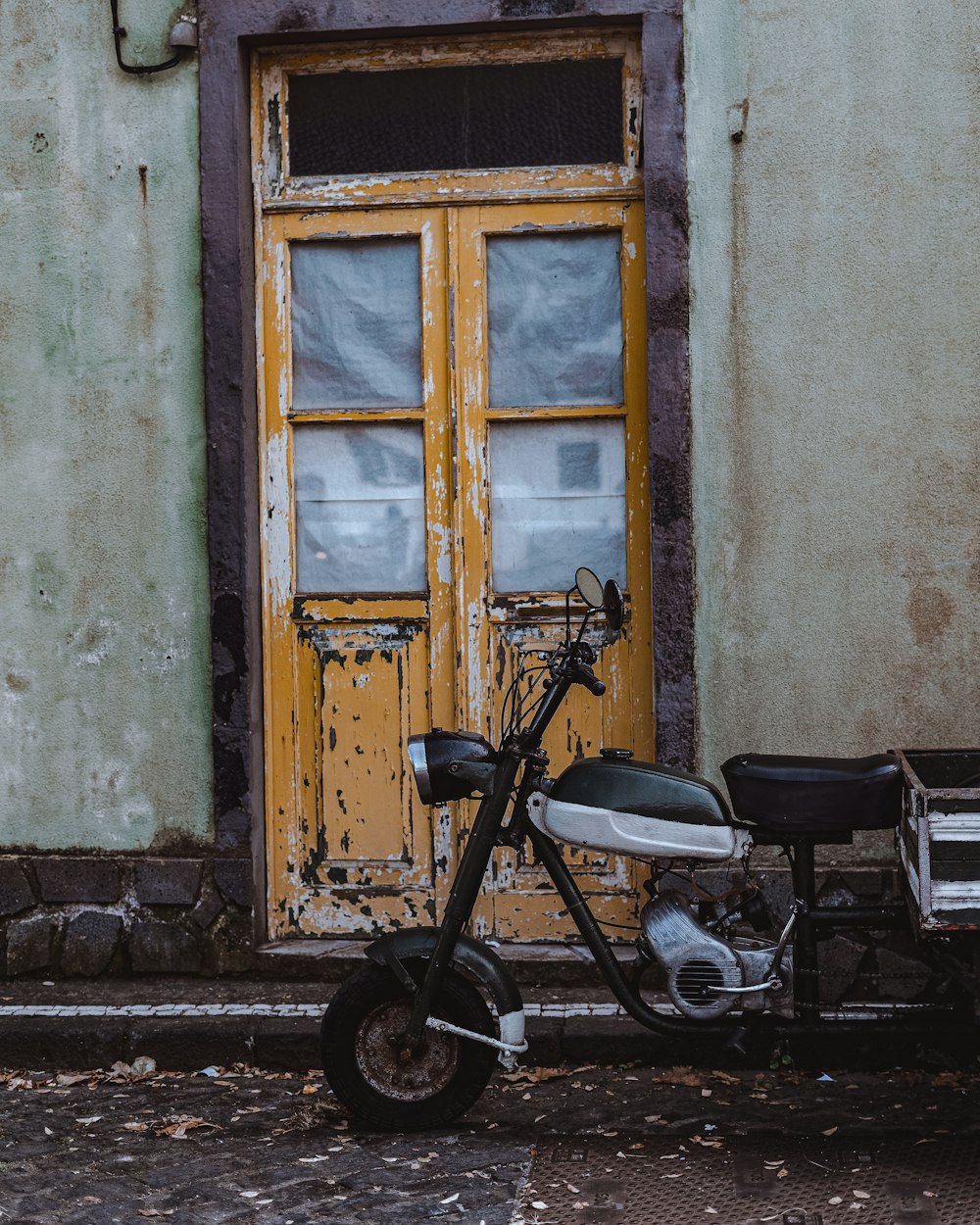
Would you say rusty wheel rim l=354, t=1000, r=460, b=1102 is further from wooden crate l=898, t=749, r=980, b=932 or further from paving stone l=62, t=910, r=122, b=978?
paving stone l=62, t=910, r=122, b=978

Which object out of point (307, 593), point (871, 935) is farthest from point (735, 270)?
point (871, 935)

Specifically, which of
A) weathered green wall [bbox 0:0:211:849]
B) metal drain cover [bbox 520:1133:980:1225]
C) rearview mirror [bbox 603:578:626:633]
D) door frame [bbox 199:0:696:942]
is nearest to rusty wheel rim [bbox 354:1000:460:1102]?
metal drain cover [bbox 520:1133:980:1225]

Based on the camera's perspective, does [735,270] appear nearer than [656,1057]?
No

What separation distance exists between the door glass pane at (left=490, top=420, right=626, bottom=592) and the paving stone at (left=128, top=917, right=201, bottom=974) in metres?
1.78

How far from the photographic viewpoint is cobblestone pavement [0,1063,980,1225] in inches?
150

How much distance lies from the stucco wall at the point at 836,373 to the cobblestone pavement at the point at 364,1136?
123cm

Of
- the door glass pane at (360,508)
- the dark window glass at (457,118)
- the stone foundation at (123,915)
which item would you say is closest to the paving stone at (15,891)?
the stone foundation at (123,915)

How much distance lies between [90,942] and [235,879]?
62 cm

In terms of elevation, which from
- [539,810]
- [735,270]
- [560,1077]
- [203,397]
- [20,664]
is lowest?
[560,1077]

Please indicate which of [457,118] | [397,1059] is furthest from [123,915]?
[457,118]

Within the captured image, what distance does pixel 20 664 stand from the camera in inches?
224

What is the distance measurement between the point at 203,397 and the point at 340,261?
2.51 feet

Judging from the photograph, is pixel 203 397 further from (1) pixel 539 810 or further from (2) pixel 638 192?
(1) pixel 539 810

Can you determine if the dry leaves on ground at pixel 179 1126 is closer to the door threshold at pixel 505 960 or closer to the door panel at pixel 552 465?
the door threshold at pixel 505 960
